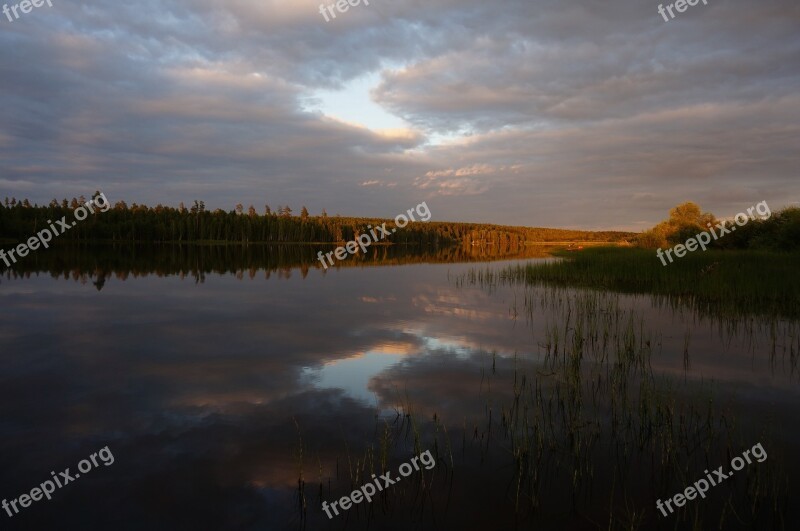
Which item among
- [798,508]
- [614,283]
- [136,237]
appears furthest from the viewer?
[136,237]

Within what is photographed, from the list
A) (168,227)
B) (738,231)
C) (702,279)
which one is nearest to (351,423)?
(702,279)

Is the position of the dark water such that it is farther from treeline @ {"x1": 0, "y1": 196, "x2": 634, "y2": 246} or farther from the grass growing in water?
treeline @ {"x1": 0, "y1": 196, "x2": 634, "y2": 246}

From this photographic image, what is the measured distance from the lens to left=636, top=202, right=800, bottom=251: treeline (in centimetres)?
3158

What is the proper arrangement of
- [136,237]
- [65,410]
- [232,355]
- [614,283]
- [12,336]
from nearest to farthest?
[65,410]
[232,355]
[12,336]
[614,283]
[136,237]

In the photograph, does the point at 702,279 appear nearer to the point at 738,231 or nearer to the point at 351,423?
the point at 351,423

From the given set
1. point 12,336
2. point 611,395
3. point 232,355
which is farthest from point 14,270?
point 611,395

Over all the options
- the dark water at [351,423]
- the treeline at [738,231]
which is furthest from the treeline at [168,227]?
the dark water at [351,423]

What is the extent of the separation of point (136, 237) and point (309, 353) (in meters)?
136

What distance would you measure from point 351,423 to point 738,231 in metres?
45.9

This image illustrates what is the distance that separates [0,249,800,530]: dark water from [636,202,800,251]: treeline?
22967mm

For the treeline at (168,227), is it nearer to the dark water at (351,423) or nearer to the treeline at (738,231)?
the treeline at (738,231)

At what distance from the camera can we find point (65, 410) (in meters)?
8.00

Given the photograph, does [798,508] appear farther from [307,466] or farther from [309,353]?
[309,353]

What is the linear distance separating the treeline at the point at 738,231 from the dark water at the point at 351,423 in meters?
23.0
